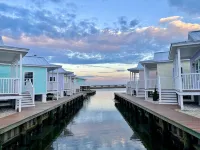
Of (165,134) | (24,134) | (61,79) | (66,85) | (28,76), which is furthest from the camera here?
(66,85)

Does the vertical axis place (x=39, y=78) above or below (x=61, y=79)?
below

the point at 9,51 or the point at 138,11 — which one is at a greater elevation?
the point at 138,11

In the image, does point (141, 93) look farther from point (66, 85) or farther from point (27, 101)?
point (27, 101)

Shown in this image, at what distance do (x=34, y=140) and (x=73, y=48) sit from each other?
79.0 feet

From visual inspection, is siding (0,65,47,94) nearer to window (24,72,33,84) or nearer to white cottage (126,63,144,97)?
window (24,72,33,84)

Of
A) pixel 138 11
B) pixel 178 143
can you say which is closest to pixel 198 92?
pixel 178 143

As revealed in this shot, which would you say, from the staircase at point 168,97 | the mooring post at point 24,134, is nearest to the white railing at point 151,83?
the staircase at point 168,97

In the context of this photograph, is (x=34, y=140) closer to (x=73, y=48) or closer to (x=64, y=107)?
(x=64, y=107)

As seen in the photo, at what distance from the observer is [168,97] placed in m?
17.7

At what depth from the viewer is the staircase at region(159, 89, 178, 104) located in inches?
683

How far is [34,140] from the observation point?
1184cm

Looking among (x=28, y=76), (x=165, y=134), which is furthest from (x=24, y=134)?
(x=28, y=76)

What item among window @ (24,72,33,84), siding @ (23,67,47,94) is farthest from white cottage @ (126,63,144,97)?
window @ (24,72,33,84)

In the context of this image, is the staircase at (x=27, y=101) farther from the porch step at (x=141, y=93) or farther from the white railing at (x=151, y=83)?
the porch step at (x=141, y=93)
